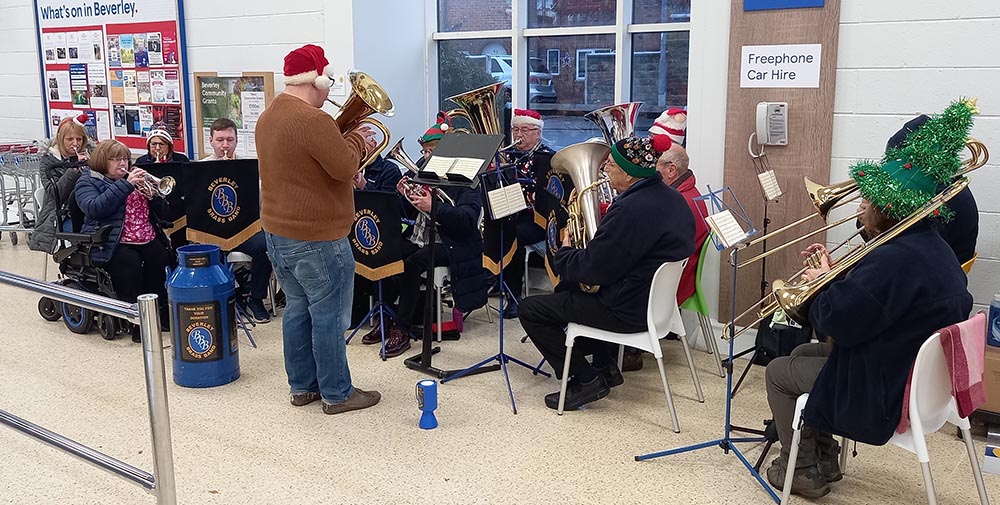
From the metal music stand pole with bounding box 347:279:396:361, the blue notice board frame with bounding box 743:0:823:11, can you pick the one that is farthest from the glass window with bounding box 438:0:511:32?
the metal music stand pole with bounding box 347:279:396:361

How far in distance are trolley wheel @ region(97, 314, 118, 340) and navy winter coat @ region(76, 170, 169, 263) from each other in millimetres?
322

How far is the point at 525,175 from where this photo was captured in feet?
16.0

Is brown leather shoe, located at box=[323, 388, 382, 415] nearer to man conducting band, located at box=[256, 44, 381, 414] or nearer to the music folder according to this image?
man conducting band, located at box=[256, 44, 381, 414]

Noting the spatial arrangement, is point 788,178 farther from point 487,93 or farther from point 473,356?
point 473,356

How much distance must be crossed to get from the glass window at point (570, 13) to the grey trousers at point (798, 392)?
3015 mm

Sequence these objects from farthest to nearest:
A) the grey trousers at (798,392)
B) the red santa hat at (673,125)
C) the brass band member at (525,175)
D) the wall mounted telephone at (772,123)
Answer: the brass band member at (525,175) < the red santa hat at (673,125) < the wall mounted telephone at (772,123) < the grey trousers at (798,392)

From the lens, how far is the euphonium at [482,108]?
4145mm

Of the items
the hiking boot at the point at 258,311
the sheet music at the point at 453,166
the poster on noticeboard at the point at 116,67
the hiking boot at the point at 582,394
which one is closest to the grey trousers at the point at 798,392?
the hiking boot at the point at 582,394

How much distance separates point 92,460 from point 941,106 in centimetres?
348

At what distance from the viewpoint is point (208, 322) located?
154 inches

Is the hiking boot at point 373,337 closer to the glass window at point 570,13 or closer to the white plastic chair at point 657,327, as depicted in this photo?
the white plastic chair at point 657,327

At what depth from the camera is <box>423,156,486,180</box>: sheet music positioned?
3592 mm

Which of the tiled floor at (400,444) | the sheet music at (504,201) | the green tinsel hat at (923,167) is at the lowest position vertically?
the tiled floor at (400,444)

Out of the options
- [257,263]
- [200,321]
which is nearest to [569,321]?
[200,321]
